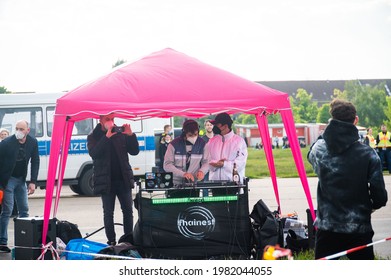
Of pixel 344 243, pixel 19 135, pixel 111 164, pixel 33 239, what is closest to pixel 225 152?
pixel 111 164

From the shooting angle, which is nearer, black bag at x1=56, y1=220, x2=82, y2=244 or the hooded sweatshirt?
the hooded sweatshirt

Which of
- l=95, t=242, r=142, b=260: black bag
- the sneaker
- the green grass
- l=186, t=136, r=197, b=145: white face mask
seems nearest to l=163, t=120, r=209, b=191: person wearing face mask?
l=186, t=136, r=197, b=145: white face mask

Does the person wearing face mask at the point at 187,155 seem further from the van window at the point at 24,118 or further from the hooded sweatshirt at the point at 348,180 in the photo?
the van window at the point at 24,118

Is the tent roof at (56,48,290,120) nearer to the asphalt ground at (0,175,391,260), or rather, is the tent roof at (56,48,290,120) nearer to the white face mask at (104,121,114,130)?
the white face mask at (104,121,114,130)

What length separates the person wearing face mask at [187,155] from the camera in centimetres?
963

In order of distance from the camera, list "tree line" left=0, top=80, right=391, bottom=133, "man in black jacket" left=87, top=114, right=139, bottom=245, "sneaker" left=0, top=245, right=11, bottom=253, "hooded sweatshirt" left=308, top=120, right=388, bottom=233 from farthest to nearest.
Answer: "tree line" left=0, top=80, right=391, bottom=133, "sneaker" left=0, top=245, right=11, bottom=253, "man in black jacket" left=87, top=114, right=139, bottom=245, "hooded sweatshirt" left=308, top=120, right=388, bottom=233

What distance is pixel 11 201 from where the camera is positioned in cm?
1007

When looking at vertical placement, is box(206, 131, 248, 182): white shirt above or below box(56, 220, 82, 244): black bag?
above

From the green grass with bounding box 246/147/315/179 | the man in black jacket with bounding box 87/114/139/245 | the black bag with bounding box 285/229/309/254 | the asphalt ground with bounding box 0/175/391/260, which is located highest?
the man in black jacket with bounding box 87/114/139/245

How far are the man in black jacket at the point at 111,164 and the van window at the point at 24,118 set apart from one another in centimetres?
866

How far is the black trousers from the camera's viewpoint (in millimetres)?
5664

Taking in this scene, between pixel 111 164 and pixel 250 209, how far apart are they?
5953 mm

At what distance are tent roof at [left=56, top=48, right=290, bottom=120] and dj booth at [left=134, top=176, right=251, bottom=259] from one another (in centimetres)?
92
